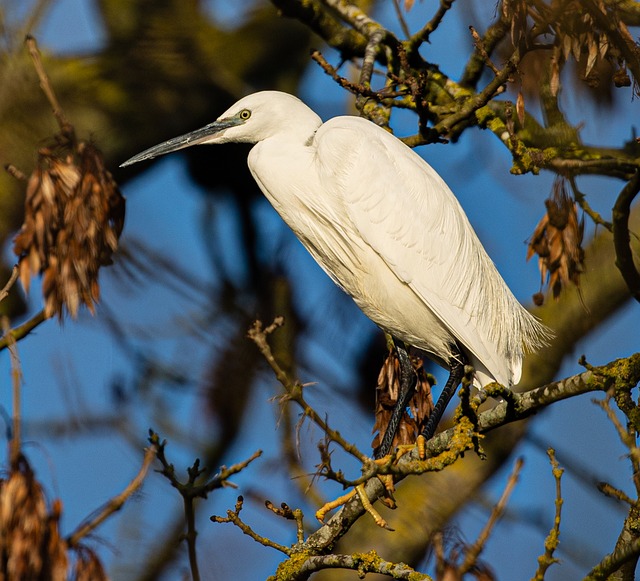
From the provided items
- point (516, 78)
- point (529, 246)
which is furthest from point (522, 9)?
point (529, 246)

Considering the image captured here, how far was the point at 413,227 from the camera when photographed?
3186 millimetres

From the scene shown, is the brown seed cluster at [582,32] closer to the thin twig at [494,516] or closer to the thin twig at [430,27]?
the thin twig at [430,27]

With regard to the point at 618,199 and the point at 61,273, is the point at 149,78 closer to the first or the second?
the point at 61,273

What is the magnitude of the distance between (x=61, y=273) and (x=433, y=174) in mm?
1444

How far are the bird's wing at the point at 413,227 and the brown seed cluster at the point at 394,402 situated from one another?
0.27m

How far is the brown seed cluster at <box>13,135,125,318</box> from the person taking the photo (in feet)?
8.73

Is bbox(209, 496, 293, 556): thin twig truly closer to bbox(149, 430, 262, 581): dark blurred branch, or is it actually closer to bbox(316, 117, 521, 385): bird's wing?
bbox(149, 430, 262, 581): dark blurred branch

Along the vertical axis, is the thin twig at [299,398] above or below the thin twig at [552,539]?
above

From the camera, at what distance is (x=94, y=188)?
110 inches

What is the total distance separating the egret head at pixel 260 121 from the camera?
3334 millimetres

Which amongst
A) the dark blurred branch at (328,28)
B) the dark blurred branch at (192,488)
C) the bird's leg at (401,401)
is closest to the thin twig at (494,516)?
the dark blurred branch at (192,488)

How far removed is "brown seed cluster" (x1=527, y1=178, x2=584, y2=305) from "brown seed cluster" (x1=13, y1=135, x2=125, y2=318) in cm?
145

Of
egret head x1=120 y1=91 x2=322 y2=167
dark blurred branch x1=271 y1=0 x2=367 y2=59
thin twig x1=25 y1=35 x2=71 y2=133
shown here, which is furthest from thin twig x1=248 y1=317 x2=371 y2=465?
dark blurred branch x1=271 y1=0 x2=367 y2=59

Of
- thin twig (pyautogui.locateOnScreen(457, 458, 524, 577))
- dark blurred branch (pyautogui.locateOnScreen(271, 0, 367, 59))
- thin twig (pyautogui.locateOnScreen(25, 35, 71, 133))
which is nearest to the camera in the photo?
thin twig (pyautogui.locateOnScreen(457, 458, 524, 577))
